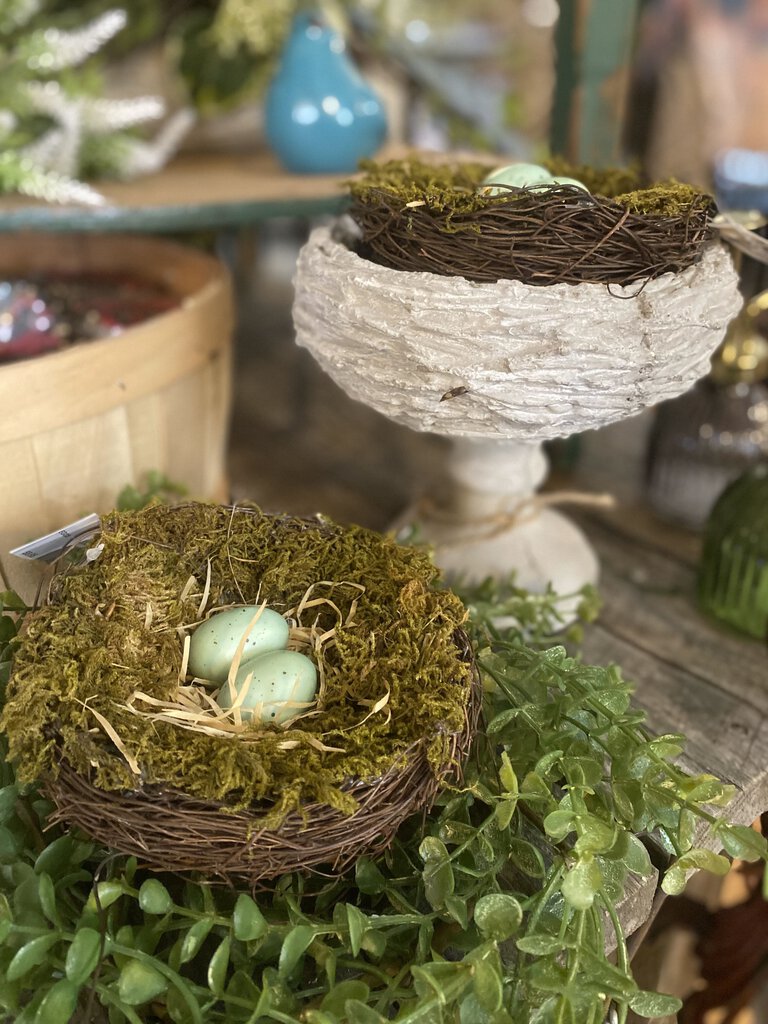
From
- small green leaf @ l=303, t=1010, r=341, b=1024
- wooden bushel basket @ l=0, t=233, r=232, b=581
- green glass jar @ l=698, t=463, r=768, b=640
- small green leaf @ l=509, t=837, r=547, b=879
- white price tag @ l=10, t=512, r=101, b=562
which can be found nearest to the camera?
small green leaf @ l=303, t=1010, r=341, b=1024

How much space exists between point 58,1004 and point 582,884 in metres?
0.32

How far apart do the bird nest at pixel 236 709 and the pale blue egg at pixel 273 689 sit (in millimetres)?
11

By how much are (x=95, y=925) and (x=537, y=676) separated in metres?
0.36

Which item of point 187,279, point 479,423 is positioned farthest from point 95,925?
point 187,279

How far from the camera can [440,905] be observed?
57cm

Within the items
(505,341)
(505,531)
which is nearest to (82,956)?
(505,341)

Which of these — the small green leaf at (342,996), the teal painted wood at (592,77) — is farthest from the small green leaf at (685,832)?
the teal painted wood at (592,77)

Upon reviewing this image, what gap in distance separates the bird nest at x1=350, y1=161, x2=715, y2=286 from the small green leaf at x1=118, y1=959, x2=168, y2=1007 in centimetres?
54

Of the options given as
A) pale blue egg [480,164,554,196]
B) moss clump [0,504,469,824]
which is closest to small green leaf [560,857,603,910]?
moss clump [0,504,469,824]

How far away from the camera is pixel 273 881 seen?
64 centimetres

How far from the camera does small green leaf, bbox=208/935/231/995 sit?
0.52 m

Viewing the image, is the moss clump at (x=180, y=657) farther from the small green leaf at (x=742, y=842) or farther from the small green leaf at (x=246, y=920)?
the small green leaf at (x=742, y=842)

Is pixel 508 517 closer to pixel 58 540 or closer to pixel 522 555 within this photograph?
pixel 522 555

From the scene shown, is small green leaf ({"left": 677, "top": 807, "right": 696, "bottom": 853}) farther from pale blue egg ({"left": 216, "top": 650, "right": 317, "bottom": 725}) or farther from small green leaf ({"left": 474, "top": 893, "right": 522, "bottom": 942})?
pale blue egg ({"left": 216, "top": 650, "right": 317, "bottom": 725})
